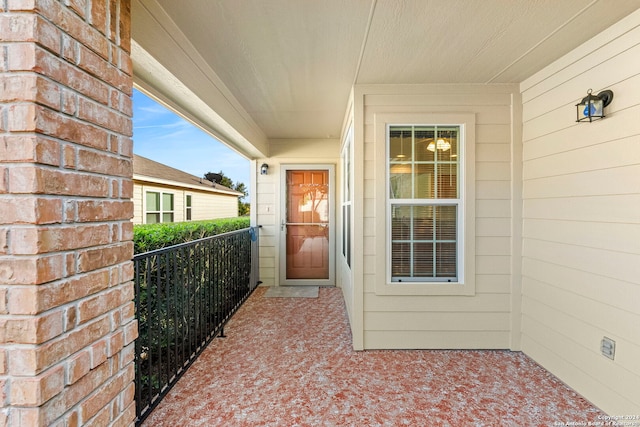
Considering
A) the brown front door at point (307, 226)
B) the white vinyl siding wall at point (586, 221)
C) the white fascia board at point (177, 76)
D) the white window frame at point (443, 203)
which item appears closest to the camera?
the white fascia board at point (177, 76)

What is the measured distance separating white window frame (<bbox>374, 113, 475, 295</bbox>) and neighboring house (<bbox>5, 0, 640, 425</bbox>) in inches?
0.7

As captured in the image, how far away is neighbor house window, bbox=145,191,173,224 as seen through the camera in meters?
7.13

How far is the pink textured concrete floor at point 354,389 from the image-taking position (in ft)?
6.01

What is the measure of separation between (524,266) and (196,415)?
271cm

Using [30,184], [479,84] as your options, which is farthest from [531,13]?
[30,184]

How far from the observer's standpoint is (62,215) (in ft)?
3.14

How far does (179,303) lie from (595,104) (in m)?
3.26

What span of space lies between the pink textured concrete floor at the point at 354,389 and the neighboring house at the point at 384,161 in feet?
0.69

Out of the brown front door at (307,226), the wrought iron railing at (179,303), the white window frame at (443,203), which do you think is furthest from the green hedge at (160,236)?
the white window frame at (443,203)

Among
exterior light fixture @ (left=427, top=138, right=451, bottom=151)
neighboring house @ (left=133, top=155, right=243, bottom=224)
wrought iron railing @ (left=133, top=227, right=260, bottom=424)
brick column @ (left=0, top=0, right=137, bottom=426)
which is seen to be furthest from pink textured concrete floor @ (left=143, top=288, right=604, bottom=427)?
neighboring house @ (left=133, top=155, right=243, bottom=224)

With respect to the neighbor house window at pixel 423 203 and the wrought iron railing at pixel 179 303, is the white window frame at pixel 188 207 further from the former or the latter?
the neighbor house window at pixel 423 203

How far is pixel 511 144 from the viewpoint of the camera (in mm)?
2639

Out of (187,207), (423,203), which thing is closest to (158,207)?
(187,207)

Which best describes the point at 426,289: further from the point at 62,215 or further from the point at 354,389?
the point at 62,215
